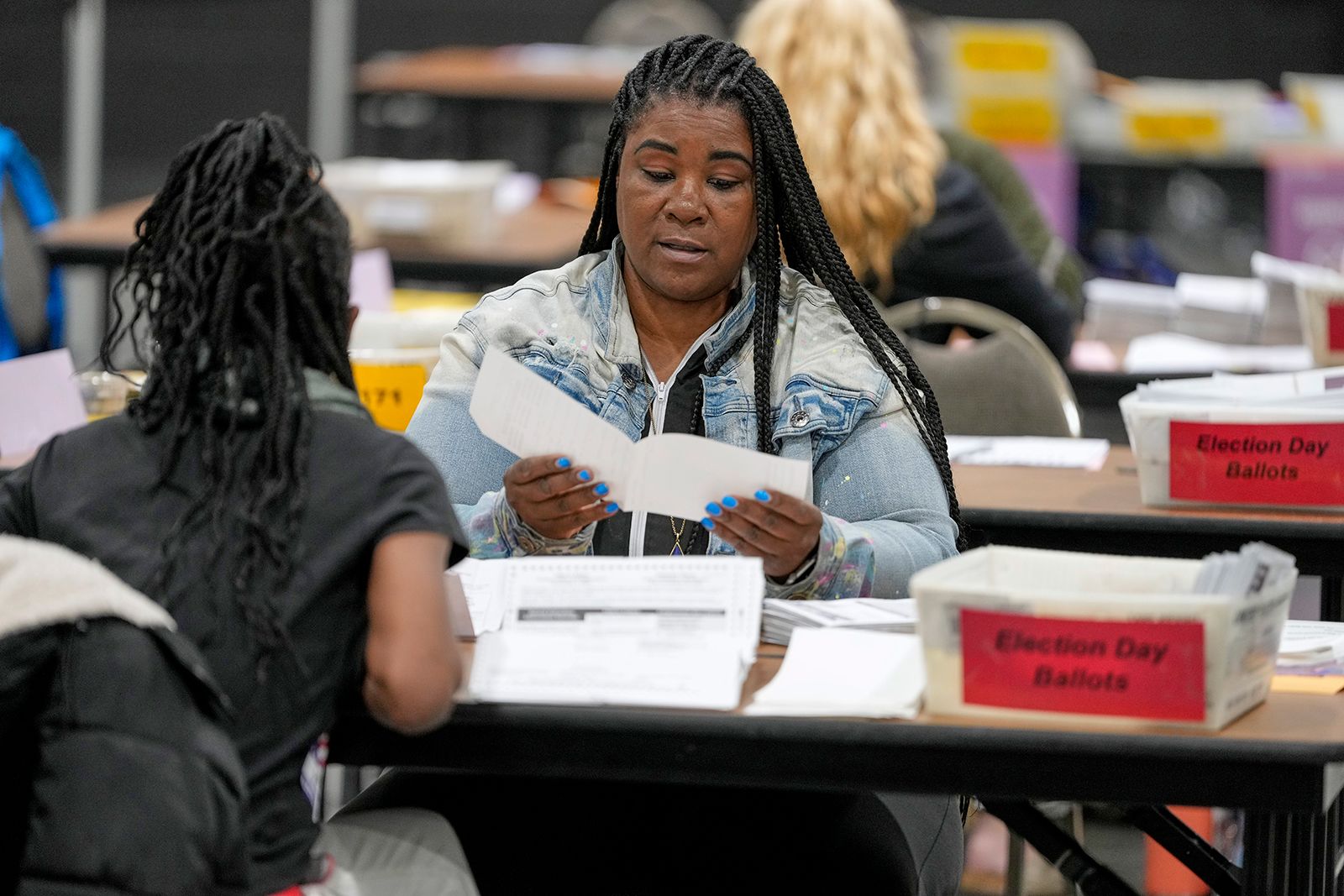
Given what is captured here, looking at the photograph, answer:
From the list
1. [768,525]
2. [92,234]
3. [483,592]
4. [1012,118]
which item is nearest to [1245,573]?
[768,525]

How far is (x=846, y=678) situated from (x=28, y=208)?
11.8 ft

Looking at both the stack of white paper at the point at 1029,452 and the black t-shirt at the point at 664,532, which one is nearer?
the black t-shirt at the point at 664,532

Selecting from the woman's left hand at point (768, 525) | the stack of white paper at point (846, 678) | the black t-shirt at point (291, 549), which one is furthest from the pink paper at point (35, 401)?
the stack of white paper at point (846, 678)

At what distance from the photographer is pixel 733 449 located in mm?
1854

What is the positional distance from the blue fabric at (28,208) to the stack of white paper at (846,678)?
3.03 meters

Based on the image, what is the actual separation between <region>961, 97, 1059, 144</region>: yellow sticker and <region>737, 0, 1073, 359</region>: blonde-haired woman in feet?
11.0

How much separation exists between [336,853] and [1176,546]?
1.34 metres

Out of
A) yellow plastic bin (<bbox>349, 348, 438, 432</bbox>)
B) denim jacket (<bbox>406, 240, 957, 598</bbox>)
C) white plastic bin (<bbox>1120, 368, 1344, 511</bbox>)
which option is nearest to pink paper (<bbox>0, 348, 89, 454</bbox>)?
yellow plastic bin (<bbox>349, 348, 438, 432</bbox>)

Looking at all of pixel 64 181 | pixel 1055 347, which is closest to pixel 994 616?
pixel 1055 347

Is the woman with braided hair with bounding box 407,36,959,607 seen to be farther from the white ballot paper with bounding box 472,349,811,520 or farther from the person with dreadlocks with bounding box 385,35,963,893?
the white ballot paper with bounding box 472,349,811,520

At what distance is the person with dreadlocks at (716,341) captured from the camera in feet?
7.45

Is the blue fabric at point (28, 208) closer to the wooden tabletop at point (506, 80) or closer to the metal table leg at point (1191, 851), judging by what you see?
the metal table leg at point (1191, 851)

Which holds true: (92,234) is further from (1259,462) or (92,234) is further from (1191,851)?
(1191,851)

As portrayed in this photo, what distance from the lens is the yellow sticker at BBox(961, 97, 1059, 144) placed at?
7445 mm
